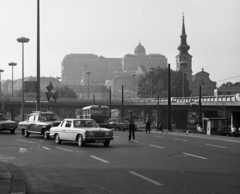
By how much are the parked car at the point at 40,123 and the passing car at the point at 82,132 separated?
426 centimetres

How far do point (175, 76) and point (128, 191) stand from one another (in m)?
134

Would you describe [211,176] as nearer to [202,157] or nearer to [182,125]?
[202,157]

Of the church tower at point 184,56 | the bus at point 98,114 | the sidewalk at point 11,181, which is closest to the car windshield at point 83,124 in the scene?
the sidewalk at point 11,181

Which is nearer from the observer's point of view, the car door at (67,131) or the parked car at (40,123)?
the car door at (67,131)

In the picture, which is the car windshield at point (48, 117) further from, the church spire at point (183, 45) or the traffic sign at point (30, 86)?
the church spire at point (183, 45)

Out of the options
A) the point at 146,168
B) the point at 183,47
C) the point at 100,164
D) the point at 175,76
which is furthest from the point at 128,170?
the point at 183,47

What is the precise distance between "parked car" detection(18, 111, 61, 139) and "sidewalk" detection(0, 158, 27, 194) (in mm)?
15051

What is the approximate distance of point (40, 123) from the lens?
97.0ft

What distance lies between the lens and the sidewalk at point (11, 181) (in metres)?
9.88

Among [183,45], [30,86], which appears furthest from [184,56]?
[30,86]

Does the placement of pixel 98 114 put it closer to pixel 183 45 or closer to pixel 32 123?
pixel 32 123

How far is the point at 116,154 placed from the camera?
18.7 m

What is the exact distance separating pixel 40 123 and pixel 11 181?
18651 millimetres

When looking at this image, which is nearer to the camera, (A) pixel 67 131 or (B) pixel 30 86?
(A) pixel 67 131
